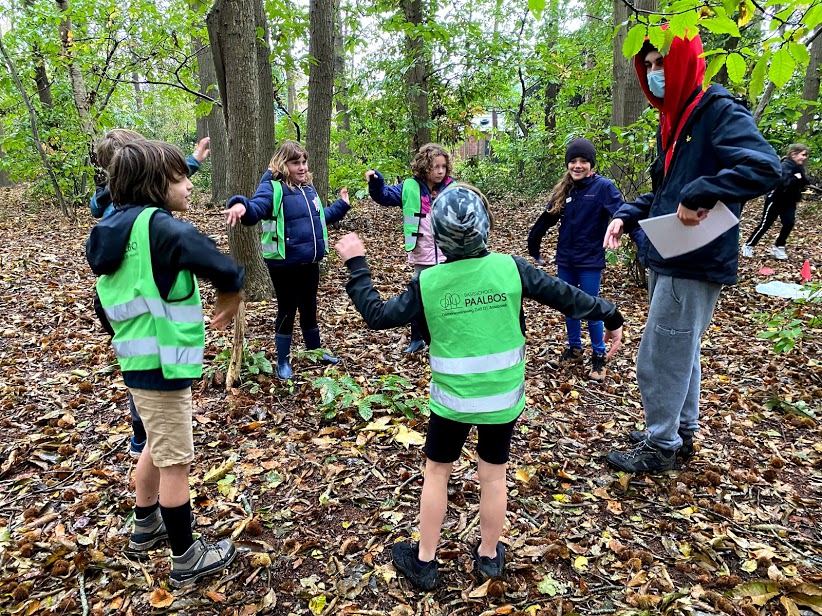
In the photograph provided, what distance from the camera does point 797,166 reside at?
28.0ft

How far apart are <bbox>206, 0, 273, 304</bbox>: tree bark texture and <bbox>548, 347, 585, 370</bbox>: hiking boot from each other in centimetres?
366

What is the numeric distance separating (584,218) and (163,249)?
11.8 ft

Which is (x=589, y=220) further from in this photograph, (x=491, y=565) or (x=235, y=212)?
(x=491, y=565)

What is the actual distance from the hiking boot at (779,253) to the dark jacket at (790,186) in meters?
0.72

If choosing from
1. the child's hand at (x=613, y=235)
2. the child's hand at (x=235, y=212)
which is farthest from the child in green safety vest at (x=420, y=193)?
the child's hand at (x=613, y=235)

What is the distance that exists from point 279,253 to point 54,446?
2.13m

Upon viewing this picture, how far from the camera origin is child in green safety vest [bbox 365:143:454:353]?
478 cm

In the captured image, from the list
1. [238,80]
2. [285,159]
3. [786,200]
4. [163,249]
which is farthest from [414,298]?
[786,200]

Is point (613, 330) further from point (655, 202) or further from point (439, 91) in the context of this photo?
point (439, 91)

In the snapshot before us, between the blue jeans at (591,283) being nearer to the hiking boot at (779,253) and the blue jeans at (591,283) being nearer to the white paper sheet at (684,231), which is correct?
the white paper sheet at (684,231)

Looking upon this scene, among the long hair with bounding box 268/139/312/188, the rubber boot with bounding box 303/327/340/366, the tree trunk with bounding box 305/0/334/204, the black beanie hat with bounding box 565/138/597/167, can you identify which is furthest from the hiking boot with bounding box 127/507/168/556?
the tree trunk with bounding box 305/0/334/204

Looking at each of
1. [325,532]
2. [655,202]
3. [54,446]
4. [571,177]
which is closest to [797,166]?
[571,177]

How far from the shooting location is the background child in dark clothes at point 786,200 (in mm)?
8320

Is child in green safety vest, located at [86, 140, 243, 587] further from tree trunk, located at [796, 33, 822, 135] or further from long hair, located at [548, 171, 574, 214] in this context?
tree trunk, located at [796, 33, 822, 135]
